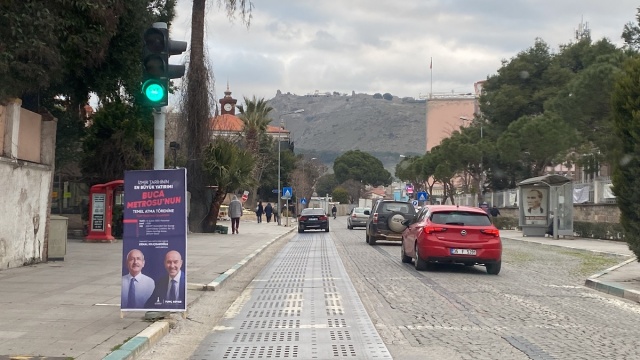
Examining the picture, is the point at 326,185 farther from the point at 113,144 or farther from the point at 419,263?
the point at 419,263

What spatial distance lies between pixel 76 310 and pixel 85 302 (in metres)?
0.85

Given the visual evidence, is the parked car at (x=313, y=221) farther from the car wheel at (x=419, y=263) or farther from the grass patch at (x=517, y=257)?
the car wheel at (x=419, y=263)

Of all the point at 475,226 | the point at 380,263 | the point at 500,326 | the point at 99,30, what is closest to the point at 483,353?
the point at 500,326

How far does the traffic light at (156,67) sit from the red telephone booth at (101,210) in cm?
1551

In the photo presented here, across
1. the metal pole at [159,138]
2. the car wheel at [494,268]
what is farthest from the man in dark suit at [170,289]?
the car wheel at [494,268]

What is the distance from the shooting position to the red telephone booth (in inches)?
1013

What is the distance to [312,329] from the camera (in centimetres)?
1030

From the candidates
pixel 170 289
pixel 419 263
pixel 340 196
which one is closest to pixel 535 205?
pixel 419 263

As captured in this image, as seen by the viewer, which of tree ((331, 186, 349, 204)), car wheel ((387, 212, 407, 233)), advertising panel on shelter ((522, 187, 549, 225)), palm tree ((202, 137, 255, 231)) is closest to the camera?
car wheel ((387, 212, 407, 233))

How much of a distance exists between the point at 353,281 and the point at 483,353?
25.4ft

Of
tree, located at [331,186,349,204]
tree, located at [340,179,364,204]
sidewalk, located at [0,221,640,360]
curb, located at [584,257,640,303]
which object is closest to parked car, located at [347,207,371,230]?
sidewalk, located at [0,221,640,360]

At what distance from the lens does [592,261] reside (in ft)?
76.3

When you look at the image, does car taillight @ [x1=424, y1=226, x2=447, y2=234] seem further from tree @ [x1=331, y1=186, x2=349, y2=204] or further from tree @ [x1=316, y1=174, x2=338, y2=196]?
tree @ [x1=316, y1=174, x2=338, y2=196]

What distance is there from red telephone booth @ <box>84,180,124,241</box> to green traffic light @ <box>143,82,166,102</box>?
15.5 meters
